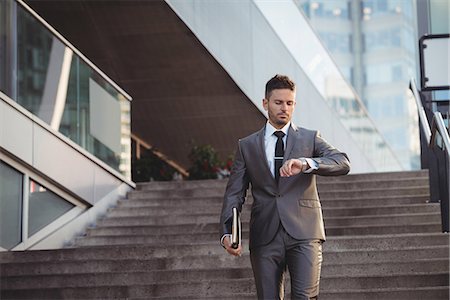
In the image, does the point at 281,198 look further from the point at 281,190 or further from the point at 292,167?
the point at 292,167

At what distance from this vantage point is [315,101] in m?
18.2

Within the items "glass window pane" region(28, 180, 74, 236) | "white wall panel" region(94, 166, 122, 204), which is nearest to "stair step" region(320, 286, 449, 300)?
"glass window pane" region(28, 180, 74, 236)

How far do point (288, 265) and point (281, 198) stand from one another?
1.21ft

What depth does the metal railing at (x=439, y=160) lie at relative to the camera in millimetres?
8781

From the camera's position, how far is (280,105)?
18.5 ft

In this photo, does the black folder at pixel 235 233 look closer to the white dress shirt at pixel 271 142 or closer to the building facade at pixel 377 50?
the white dress shirt at pixel 271 142

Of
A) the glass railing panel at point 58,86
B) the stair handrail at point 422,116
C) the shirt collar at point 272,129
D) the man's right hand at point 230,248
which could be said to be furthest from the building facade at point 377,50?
the man's right hand at point 230,248

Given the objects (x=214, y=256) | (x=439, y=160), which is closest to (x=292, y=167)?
(x=214, y=256)

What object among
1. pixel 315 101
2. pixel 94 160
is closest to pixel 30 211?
pixel 94 160

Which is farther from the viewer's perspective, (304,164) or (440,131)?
(440,131)

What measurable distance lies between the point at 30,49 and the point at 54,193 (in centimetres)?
153

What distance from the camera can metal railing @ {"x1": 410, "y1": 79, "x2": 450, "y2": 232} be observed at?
346 inches

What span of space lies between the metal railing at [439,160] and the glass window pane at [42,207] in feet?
12.8

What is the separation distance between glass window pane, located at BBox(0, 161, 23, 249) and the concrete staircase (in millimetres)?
525
